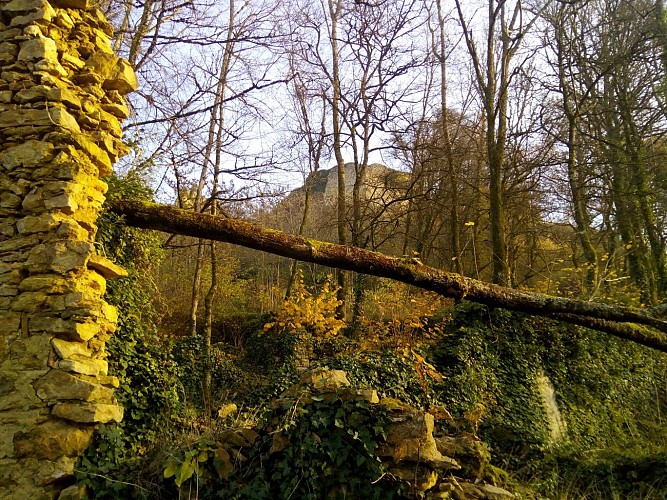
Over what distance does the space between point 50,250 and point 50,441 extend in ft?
5.28

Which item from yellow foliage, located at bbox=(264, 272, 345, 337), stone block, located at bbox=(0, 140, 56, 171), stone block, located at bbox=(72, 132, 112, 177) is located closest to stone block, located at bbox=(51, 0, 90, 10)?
stone block, located at bbox=(72, 132, 112, 177)

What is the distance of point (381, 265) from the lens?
663 cm

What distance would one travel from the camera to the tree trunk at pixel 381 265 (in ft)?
19.0

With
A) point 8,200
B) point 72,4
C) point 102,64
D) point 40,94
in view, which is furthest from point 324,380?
point 72,4

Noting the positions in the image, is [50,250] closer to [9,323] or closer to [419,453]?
[9,323]

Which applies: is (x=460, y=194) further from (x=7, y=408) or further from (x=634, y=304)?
(x=7, y=408)

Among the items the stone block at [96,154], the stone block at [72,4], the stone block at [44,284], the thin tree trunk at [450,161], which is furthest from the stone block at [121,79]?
the thin tree trunk at [450,161]

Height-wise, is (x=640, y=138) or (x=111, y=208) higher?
(x=640, y=138)

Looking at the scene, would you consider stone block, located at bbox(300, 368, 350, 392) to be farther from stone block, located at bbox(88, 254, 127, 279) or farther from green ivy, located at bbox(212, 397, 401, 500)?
stone block, located at bbox(88, 254, 127, 279)

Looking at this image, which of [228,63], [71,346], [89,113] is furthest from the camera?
[228,63]

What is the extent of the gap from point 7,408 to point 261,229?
3.40 m

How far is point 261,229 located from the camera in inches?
243

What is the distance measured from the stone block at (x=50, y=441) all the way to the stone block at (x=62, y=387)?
0.23m

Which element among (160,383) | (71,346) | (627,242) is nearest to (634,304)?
(627,242)
